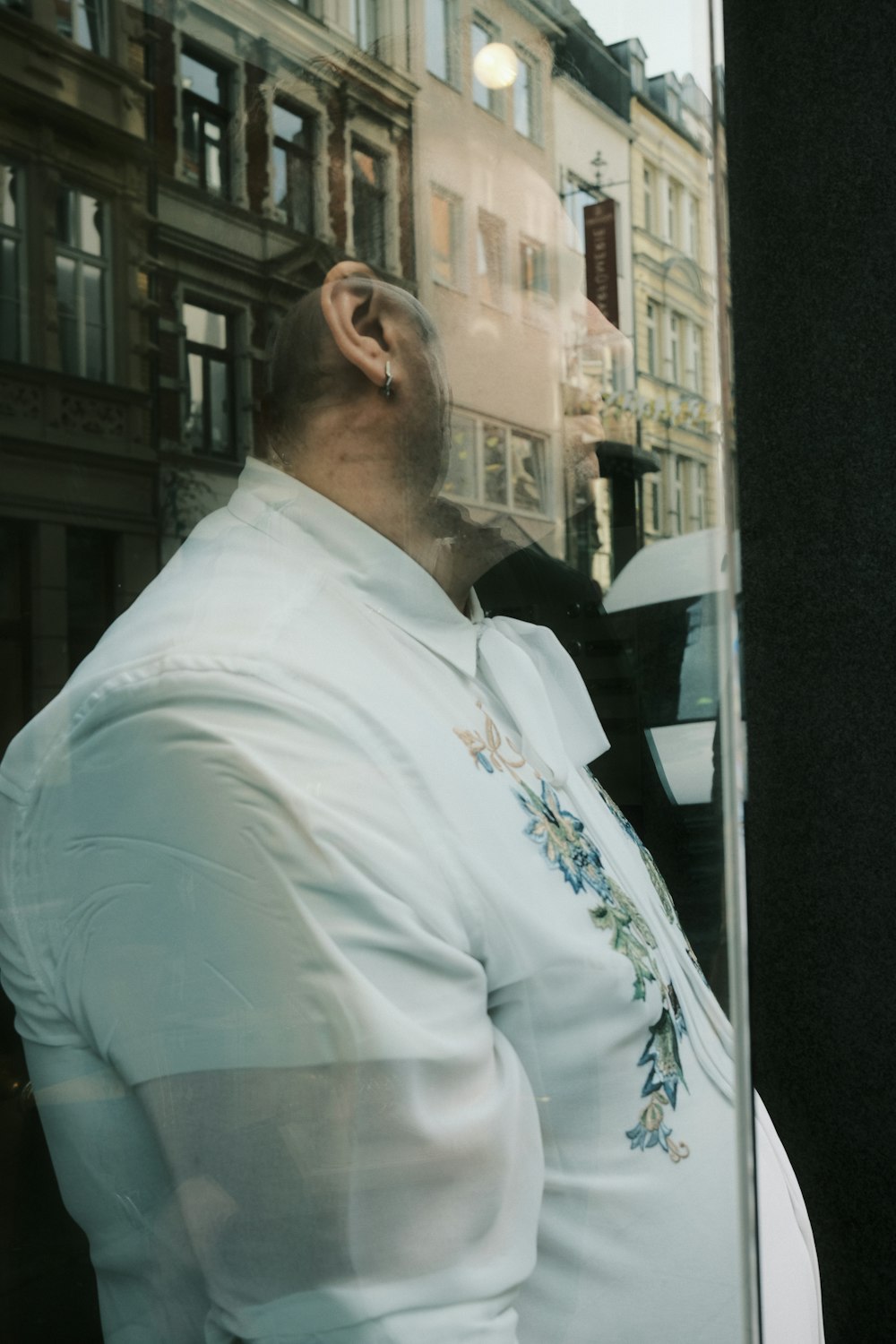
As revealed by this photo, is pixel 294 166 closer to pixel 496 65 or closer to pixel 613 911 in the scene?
pixel 496 65

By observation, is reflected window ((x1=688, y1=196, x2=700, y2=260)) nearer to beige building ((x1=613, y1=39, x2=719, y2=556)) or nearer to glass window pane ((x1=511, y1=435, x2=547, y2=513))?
beige building ((x1=613, y1=39, x2=719, y2=556))

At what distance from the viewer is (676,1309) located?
0.95 m

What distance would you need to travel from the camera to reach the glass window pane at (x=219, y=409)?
2.39 ft

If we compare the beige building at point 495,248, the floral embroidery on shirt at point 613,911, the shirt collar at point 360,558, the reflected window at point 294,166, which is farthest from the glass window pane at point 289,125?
the floral embroidery on shirt at point 613,911

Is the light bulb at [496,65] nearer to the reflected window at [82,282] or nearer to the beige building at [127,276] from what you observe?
the beige building at [127,276]

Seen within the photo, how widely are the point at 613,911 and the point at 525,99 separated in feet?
2.16

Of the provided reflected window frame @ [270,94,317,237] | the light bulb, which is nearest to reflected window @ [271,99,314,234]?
reflected window frame @ [270,94,317,237]

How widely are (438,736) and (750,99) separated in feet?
4.09

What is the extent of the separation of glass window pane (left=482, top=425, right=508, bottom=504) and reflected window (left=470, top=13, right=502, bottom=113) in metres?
0.25

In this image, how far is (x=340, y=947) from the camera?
28.5 inches

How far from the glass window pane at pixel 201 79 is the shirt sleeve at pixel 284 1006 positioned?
1.22 ft

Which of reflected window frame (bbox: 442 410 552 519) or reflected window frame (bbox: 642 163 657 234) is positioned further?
reflected window frame (bbox: 642 163 657 234)

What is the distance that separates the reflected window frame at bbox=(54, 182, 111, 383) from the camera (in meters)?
0.65

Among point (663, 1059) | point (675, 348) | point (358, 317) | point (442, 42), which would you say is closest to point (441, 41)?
point (442, 42)
